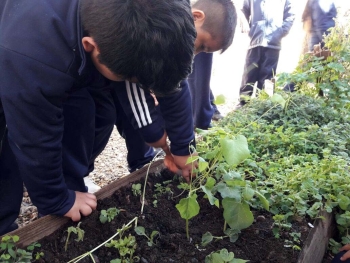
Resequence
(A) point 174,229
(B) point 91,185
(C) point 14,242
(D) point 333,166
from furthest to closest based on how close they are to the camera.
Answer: (B) point 91,185 < (D) point 333,166 < (A) point 174,229 < (C) point 14,242

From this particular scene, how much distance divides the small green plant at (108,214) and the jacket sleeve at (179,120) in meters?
0.46

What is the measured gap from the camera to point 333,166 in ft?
5.72

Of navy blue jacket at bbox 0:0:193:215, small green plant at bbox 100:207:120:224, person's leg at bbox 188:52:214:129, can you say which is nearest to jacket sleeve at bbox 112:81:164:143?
navy blue jacket at bbox 0:0:193:215

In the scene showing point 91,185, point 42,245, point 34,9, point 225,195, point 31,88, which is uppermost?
point 34,9

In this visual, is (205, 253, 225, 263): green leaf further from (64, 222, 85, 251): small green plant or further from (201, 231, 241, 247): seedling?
(64, 222, 85, 251): small green plant

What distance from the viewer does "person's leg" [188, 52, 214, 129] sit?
3.38 m

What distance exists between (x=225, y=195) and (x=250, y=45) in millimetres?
3467

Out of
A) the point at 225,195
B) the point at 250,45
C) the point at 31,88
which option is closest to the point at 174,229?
the point at 225,195

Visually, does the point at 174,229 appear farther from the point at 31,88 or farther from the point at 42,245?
the point at 31,88

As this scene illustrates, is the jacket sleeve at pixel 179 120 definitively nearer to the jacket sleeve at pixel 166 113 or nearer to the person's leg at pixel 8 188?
the jacket sleeve at pixel 166 113

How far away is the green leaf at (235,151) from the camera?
4.34 ft

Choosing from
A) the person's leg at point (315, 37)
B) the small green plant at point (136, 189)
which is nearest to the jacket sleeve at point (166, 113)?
the small green plant at point (136, 189)

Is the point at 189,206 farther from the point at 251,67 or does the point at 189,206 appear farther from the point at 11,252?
the point at 251,67

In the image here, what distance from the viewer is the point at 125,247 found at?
134cm
